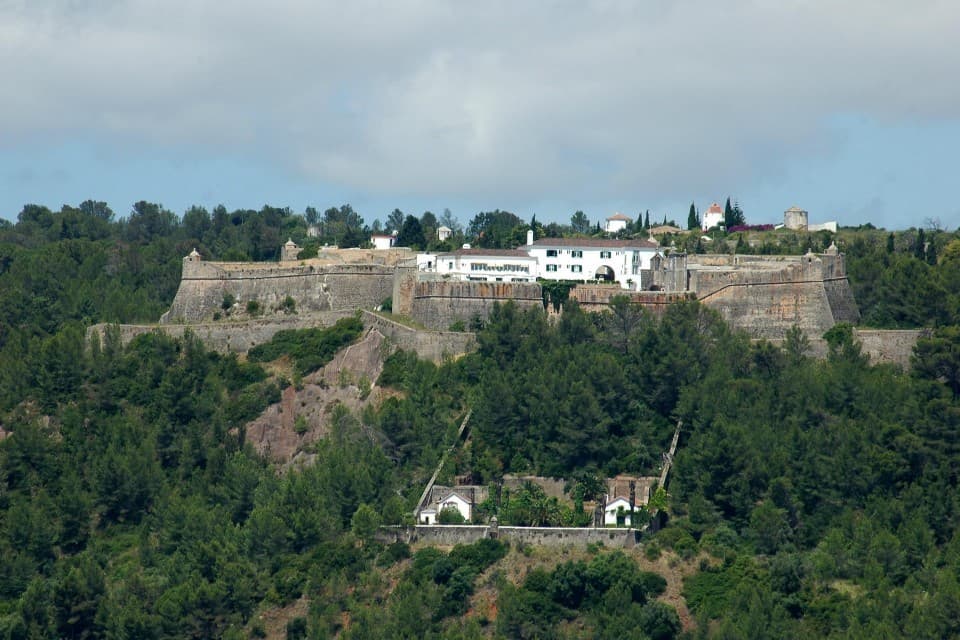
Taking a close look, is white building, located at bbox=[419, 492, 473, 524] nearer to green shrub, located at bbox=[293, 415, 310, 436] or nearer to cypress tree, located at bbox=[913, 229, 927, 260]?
green shrub, located at bbox=[293, 415, 310, 436]

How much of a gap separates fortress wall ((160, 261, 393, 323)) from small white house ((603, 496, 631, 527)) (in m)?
21.2

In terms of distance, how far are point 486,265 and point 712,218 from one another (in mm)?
23665

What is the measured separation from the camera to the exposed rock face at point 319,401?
266 ft

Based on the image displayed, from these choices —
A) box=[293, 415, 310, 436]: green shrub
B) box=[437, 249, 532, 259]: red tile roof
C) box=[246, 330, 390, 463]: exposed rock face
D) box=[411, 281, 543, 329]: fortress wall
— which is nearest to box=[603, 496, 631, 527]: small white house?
box=[246, 330, 390, 463]: exposed rock face

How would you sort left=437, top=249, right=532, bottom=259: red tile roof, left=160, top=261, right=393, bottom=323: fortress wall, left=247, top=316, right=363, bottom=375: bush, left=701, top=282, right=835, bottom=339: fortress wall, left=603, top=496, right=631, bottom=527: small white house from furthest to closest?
1. left=160, top=261, right=393, bottom=323: fortress wall
2. left=437, top=249, right=532, bottom=259: red tile roof
3. left=247, top=316, right=363, bottom=375: bush
4. left=701, top=282, right=835, bottom=339: fortress wall
5. left=603, top=496, right=631, bottom=527: small white house

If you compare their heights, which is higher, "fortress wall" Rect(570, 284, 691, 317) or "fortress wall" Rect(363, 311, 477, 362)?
"fortress wall" Rect(570, 284, 691, 317)

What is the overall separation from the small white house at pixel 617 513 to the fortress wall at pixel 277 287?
21.2 meters

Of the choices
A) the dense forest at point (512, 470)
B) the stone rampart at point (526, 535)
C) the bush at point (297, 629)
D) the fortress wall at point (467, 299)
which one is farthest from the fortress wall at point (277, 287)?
the bush at point (297, 629)

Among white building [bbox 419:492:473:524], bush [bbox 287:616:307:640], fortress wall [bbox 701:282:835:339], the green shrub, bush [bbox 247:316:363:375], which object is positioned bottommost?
bush [bbox 287:616:307:640]

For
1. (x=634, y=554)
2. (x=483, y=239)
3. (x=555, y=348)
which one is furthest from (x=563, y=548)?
(x=483, y=239)

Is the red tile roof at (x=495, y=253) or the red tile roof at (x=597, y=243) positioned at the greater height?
the red tile roof at (x=597, y=243)

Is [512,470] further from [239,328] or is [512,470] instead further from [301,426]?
[239,328]

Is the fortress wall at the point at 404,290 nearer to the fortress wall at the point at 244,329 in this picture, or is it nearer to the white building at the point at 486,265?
the white building at the point at 486,265

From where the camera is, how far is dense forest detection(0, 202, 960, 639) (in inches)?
2594
